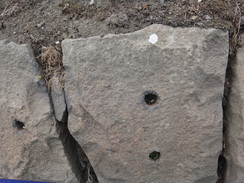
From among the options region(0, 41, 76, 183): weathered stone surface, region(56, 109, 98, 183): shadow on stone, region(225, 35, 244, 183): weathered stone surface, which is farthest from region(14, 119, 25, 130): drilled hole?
region(225, 35, 244, 183): weathered stone surface

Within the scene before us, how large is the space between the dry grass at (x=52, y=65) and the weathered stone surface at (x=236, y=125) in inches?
35.0

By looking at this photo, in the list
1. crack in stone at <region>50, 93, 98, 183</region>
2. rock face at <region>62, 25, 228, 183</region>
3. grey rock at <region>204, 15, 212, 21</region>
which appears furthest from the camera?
crack in stone at <region>50, 93, 98, 183</region>

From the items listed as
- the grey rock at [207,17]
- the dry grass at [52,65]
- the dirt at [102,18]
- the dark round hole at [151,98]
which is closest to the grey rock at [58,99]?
the dry grass at [52,65]

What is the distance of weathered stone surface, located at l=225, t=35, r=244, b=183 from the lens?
55.7 inches

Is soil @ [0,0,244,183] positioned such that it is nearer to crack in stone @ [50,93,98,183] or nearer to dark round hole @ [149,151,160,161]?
crack in stone @ [50,93,98,183]

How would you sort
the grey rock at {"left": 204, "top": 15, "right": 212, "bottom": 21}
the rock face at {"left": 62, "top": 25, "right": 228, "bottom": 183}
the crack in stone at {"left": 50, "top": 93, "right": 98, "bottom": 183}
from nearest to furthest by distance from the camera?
the rock face at {"left": 62, "top": 25, "right": 228, "bottom": 183}, the grey rock at {"left": 204, "top": 15, "right": 212, "bottom": 21}, the crack in stone at {"left": 50, "top": 93, "right": 98, "bottom": 183}

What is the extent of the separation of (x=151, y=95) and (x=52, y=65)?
1.79ft

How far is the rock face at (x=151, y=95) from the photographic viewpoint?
4.39 feet

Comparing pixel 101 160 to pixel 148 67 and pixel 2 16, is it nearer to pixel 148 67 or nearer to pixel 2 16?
pixel 148 67

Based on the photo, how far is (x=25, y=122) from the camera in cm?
151

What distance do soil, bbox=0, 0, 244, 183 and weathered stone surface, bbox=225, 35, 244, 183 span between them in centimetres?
9

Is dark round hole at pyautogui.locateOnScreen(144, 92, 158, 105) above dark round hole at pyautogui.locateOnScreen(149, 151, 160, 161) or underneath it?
above

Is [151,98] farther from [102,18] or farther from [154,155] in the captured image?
[102,18]

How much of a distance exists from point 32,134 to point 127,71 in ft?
2.07
